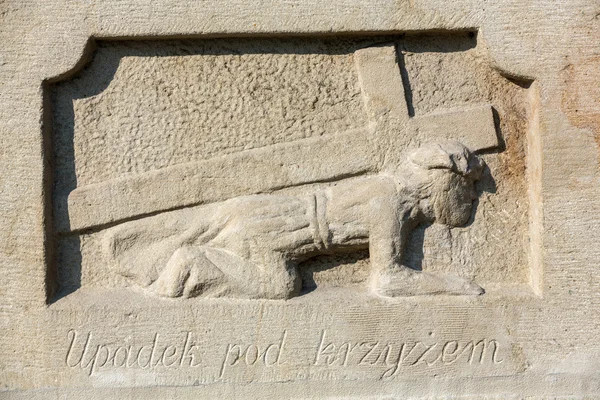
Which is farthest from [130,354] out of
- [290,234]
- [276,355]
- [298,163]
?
[298,163]

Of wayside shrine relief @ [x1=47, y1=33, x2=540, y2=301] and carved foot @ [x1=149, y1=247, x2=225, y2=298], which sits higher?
wayside shrine relief @ [x1=47, y1=33, x2=540, y2=301]

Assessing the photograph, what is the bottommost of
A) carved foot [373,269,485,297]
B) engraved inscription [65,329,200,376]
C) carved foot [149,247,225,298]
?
engraved inscription [65,329,200,376]

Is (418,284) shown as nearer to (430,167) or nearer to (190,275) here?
(430,167)

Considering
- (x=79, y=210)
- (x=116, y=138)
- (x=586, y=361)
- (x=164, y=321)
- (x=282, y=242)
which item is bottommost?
(x=586, y=361)

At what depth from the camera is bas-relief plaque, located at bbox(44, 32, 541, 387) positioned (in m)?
3.27

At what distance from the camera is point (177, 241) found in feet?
10.8

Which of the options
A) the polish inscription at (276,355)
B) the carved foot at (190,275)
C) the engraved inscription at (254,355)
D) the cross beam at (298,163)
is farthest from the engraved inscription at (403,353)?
the cross beam at (298,163)

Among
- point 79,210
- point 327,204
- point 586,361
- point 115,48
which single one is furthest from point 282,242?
point 586,361

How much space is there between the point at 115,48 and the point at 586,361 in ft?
9.09

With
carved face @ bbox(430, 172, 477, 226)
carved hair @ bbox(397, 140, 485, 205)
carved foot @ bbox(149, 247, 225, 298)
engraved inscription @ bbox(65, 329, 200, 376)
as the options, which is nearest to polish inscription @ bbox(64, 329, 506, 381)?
engraved inscription @ bbox(65, 329, 200, 376)

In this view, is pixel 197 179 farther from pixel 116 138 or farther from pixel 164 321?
pixel 164 321

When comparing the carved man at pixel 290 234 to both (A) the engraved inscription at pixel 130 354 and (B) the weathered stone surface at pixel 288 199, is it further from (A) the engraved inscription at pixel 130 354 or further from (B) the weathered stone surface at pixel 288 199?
(A) the engraved inscription at pixel 130 354

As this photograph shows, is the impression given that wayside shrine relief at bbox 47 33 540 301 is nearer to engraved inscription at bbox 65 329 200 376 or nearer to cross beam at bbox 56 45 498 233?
cross beam at bbox 56 45 498 233

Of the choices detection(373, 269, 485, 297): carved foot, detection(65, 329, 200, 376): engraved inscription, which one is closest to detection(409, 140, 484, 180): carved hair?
detection(373, 269, 485, 297): carved foot
